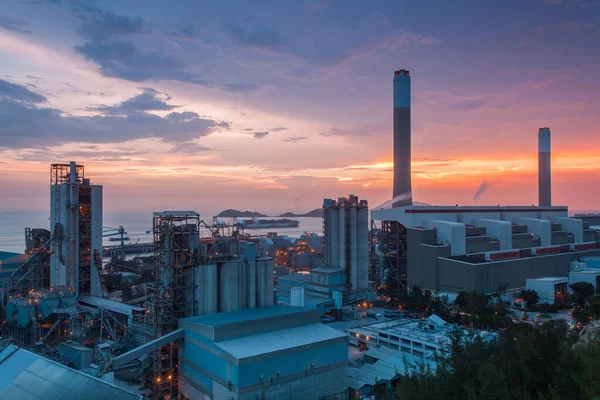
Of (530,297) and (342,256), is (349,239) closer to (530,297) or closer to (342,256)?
(342,256)

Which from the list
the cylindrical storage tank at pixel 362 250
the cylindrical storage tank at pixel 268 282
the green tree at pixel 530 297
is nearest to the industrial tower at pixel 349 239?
the cylindrical storage tank at pixel 362 250

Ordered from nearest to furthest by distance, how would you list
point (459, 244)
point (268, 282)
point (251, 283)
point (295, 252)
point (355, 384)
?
point (355, 384) < point (251, 283) < point (268, 282) < point (459, 244) < point (295, 252)

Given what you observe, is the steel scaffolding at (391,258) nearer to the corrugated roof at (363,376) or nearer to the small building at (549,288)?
the small building at (549,288)

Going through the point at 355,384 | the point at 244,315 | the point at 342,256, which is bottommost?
the point at 355,384

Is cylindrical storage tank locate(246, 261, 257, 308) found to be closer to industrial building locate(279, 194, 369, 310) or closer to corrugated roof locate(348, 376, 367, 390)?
corrugated roof locate(348, 376, 367, 390)

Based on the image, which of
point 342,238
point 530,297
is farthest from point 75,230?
point 530,297

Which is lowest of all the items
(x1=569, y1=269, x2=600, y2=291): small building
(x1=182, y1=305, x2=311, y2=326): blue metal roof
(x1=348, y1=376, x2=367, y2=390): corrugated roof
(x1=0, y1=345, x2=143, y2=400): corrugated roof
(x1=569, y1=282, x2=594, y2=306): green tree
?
(x1=348, y1=376, x2=367, y2=390): corrugated roof

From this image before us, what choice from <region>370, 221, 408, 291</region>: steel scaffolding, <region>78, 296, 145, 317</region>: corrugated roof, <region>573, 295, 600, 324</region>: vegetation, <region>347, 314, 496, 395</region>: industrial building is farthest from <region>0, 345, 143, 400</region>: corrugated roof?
<region>370, 221, 408, 291</region>: steel scaffolding
